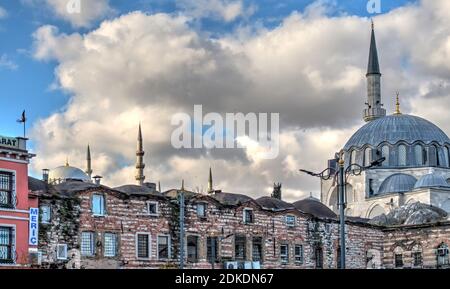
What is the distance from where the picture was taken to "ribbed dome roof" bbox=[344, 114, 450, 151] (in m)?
81.4

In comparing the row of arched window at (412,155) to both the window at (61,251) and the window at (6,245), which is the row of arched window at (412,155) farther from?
the window at (6,245)

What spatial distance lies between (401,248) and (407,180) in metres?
25.2

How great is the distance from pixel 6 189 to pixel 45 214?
330 centimetres

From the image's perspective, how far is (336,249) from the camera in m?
A: 53.1

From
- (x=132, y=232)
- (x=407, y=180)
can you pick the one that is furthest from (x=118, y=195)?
(x=407, y=180)

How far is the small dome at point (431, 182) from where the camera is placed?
2997 inches

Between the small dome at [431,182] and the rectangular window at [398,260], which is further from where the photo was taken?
the small dome at [431,182]

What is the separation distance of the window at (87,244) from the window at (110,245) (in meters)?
0.77

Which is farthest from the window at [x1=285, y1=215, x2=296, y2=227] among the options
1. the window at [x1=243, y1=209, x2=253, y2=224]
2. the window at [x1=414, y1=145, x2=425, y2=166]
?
the window at [x1=414, y1=145, x2=425, y2=166]

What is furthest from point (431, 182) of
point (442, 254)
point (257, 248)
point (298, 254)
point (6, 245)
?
point (6, 245)

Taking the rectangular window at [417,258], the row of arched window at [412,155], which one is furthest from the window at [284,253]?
the row of arched window at [412,155]

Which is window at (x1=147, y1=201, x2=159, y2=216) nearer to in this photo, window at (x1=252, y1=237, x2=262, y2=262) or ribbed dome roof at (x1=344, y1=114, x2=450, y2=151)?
window at (x1=252, y1=237, x2=262, y2=262)

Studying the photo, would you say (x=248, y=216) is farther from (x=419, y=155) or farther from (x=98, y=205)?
(x=419, y=155)
